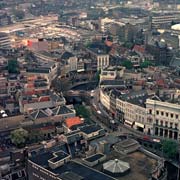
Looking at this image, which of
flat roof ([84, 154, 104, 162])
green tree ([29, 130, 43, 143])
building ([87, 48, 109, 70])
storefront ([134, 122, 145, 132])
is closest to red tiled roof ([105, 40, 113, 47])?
building ([87, 48, 109, 70])

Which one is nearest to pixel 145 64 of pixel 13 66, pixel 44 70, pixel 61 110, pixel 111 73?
pixel 111 73

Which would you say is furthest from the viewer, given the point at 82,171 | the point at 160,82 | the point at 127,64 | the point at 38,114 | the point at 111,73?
the point at 127,64

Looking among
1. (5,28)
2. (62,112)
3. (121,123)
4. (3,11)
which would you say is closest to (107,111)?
(121,123)

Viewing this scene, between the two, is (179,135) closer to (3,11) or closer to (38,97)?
(38,97)

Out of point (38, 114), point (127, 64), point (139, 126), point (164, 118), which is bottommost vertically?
point (139, 126)

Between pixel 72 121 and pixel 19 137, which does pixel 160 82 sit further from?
pixel 19 137

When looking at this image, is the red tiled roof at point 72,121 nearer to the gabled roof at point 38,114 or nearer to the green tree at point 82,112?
the gabled roof at point 38,114
